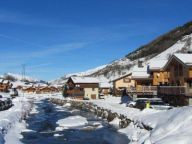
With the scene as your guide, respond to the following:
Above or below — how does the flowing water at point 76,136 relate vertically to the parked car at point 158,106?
below

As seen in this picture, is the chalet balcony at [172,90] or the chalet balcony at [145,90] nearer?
the chalet balcony at [172,90]

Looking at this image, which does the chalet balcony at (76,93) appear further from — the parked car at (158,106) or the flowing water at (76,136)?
the flowing water at (76,136)

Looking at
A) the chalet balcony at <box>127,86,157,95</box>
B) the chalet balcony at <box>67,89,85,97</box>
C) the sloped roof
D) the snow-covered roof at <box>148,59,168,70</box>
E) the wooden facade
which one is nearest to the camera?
the sloped roof

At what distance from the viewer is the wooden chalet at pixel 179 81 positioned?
55.1 meters

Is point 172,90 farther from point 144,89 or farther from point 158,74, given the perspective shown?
point 158,74

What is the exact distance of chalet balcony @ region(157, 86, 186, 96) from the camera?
5584 cm

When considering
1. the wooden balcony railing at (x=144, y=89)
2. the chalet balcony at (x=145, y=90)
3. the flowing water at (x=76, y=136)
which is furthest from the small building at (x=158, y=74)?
the flowing water at (x=76, y=136)

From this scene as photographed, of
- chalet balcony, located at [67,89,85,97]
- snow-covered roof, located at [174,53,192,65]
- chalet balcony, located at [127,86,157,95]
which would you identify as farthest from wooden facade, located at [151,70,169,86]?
chalet balcony, located at [67,89,85,97]

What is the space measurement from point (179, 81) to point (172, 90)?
3.11 metres

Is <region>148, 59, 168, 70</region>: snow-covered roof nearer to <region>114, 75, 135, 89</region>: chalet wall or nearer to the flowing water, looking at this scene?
<region>114, 75, 135, 89</region>: chalet wall

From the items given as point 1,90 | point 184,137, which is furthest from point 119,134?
point 1,90

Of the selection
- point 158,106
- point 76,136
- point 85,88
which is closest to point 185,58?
point 158,106

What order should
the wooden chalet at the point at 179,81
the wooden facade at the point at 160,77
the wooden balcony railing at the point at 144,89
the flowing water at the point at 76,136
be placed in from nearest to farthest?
the flowing water at the point at 76,136 → the wooden chalet at the point at 179,81 → the wooden balcony railing at the point at 144,89 → the wooden facade at the point at 160,77

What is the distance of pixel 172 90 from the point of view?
194ft
